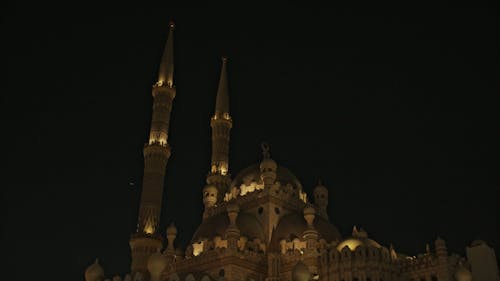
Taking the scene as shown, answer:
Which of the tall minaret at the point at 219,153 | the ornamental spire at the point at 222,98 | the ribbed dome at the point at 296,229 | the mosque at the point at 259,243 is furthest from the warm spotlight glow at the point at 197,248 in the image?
the ornamental spire at the point at 222,98

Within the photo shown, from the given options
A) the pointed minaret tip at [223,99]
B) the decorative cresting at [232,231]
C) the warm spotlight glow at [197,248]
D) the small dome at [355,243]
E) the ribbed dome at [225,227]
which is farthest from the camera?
the pointed minaret tip at [223,99]

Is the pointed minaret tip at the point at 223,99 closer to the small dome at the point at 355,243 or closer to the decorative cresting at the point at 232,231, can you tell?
the decorative cresting at the point at 232,231

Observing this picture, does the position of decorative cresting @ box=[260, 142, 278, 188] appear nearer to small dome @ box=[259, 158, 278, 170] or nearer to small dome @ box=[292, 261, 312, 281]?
small dome @ box=[259, 158, 278, 170]

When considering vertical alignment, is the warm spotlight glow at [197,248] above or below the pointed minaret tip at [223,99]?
below

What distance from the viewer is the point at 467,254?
1468 inches

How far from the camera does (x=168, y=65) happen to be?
2256 inches

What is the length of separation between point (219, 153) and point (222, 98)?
8632mm

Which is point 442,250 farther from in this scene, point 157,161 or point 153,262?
point 157,161

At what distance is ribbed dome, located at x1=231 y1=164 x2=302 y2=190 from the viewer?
168 feet

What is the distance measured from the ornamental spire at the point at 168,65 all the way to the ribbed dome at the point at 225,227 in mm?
15848

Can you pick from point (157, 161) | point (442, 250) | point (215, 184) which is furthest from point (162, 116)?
point (442, 250)

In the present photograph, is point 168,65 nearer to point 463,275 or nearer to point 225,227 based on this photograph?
point 225,227

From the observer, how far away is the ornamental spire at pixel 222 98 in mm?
63781

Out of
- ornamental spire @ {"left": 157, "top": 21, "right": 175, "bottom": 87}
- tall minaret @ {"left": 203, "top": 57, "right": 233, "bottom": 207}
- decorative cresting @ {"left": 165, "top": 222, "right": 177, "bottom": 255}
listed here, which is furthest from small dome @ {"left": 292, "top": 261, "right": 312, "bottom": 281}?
ornamental spire @ {"left": 157, "top": 21, "right": 175, "bottom": 87}
